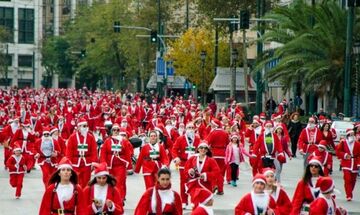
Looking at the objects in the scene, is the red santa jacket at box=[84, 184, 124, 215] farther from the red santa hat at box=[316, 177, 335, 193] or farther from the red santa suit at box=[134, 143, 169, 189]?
the red santa suit at box=[134, 143, 169, 189]

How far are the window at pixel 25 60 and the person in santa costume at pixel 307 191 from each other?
486 ft

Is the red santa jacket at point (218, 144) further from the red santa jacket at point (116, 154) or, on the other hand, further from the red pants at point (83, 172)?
the red pants at point (83, 172)

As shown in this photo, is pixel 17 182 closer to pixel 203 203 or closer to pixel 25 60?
pixel 203 203

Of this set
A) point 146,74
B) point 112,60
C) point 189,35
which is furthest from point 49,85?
point 189,35

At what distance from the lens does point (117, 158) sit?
77.7ft

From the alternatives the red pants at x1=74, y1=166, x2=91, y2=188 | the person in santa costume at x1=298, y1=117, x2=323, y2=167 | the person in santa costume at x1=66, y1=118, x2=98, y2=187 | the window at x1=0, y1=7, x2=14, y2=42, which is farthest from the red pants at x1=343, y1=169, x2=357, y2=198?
the window at x1=0, y1=7, x2=14, y2=42

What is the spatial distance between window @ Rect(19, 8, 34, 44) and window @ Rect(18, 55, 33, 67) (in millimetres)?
2095

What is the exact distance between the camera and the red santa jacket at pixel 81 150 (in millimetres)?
23672

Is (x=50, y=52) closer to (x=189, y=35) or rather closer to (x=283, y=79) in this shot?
(x=189, y=35)

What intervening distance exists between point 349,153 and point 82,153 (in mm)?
6476

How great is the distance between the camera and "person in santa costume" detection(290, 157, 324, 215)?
16.0 metres

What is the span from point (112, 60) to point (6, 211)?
3497 inches

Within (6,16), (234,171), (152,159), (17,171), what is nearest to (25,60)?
(6,16)

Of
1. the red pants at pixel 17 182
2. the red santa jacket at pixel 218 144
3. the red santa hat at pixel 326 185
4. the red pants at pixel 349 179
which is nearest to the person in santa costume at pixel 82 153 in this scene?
the red pants at pixel 17 182
